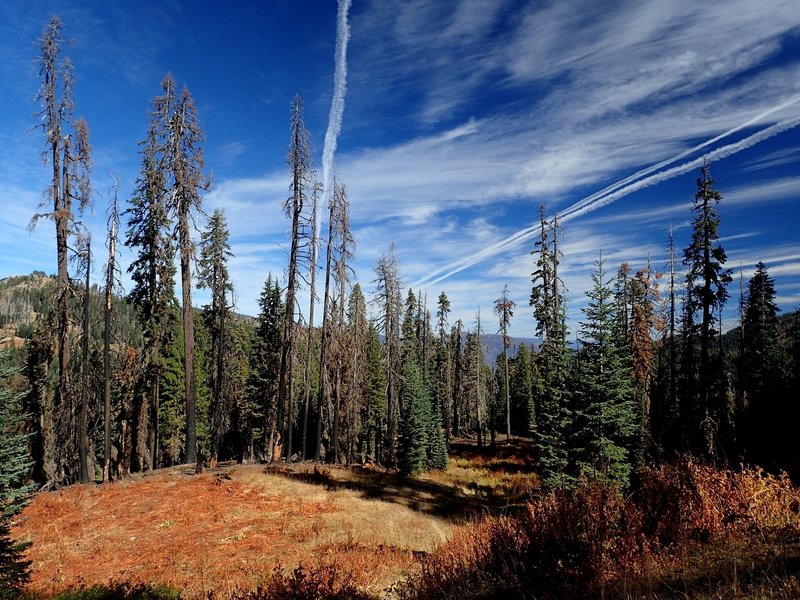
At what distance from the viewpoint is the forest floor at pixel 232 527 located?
1095 centimetres

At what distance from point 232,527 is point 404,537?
5.97m

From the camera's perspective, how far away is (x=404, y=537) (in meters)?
15.4

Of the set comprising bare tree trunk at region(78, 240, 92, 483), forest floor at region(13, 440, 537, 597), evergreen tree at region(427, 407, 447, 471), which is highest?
bare tree trunk at region(78, 240, 92, 483)

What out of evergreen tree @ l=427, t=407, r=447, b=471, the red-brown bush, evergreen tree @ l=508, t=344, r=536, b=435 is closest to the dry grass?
the red-brown bush

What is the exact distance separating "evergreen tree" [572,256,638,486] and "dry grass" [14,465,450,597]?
21.8 feet

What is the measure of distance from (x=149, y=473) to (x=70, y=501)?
4408mm

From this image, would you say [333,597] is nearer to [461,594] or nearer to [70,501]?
[461,594]

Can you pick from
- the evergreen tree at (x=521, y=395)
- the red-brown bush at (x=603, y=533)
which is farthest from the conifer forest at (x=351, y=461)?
the evergreen tree at (x=521, y=395)

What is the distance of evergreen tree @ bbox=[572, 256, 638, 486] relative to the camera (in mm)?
16531

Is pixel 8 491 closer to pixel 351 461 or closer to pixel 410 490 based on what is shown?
pixel 410 490

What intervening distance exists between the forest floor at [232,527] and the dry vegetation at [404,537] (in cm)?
7

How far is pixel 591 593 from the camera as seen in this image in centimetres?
516

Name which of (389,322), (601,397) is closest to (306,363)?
(389,322)

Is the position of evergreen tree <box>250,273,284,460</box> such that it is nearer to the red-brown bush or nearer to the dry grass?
the dry grass
